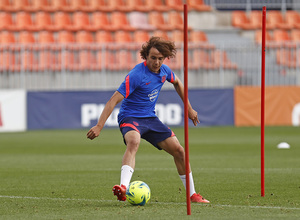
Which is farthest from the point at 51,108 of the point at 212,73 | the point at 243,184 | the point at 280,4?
the point at 243,184

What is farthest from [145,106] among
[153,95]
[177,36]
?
[177,36]

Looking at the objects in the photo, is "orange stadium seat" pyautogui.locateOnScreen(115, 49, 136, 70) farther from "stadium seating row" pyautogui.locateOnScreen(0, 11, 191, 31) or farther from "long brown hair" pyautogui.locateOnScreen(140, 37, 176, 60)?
"long brown hair" pyautogui.locateOnScreen(140, 37, 176, 60)

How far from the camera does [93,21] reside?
99.2 feet

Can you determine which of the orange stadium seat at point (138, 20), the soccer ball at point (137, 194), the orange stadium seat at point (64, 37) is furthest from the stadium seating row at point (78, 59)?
the soccer ball at point (137, 194)

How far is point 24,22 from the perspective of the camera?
29.2 m

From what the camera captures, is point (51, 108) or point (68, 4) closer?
point (51, 108)

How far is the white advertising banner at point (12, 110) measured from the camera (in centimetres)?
2519

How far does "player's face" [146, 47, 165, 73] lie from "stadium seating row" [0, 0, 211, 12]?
22227 millimetres

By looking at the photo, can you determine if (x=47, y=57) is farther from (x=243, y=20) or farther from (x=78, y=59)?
(x=243, y=20)

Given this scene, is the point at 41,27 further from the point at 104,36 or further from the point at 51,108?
the point at 51,108

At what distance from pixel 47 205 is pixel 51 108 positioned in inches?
696

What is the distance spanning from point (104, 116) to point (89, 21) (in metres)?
22.4

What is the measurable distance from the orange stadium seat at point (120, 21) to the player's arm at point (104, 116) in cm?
2152

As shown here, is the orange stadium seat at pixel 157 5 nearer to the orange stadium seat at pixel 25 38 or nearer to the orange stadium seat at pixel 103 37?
the orange stadium seat at pixel 103 37
